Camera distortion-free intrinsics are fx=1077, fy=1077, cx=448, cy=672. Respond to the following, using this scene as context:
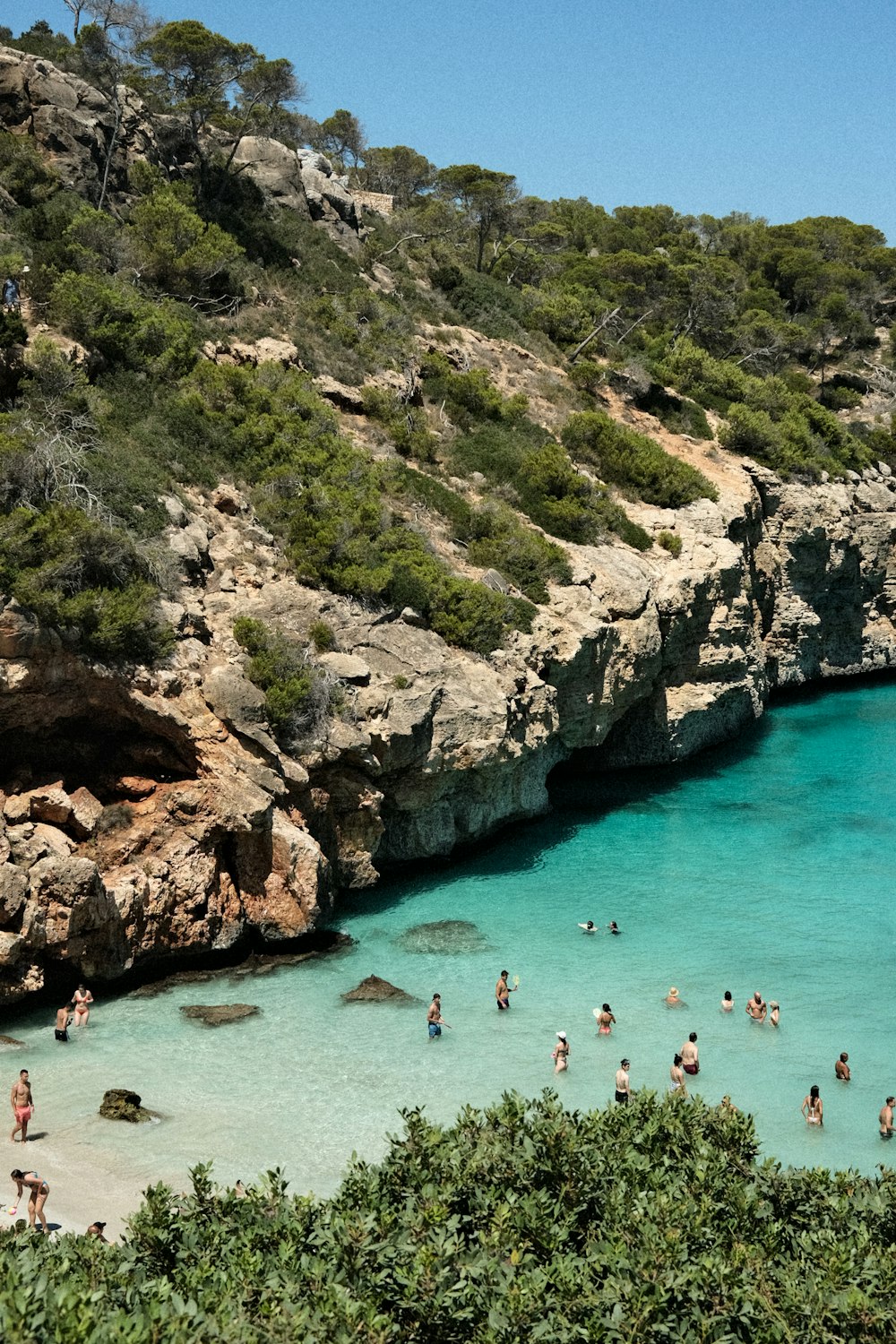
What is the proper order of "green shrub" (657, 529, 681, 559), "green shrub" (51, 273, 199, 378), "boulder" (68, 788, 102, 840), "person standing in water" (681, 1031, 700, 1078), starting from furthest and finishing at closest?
"green shrub" (657, 529, 681, 559) < "green shrub" (51, 273, 199, 378) < "boulder" (68, 788, 102, 840) < "person standing in water" (681, 1031, 700, 1078)

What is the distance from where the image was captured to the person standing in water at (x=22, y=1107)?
1467 cm

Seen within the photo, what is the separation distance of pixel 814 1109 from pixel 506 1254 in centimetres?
763

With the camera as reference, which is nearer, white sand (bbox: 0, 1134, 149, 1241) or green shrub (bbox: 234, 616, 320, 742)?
white sand (bbox: 0, 1134, 149, 1241)

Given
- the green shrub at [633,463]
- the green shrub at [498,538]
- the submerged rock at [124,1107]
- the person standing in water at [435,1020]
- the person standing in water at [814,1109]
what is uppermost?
the green shrub at [633,463]

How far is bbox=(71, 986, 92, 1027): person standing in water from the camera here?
58.2ft

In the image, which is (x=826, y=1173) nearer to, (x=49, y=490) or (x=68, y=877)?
(x=68, y=877)

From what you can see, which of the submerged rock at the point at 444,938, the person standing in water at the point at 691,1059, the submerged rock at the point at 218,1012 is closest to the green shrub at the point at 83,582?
the submerged rock at the point at 218,1012

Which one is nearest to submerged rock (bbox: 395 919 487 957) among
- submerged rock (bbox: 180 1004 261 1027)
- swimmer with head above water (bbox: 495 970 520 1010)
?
swimmer with head above water (bbox: 495 970 520 1010)

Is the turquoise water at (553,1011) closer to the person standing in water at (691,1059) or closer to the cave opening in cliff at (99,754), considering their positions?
the person standing in water at (691,1059)

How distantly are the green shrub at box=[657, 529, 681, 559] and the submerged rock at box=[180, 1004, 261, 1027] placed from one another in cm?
1989

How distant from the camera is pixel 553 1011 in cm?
1934

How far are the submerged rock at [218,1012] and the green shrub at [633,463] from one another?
2223 centimetres

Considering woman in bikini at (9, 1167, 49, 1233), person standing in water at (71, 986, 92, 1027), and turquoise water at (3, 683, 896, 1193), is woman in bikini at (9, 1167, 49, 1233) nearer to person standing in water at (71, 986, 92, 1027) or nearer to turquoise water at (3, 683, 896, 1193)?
turquoise water at (3, 683, 896, 1193)

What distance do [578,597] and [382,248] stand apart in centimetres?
2259
